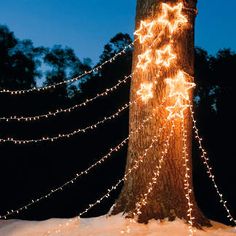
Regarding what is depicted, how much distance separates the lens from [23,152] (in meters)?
13.9

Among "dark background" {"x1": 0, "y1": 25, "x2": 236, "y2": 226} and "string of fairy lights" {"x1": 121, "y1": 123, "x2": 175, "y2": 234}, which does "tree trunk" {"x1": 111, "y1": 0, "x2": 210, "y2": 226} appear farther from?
"dark background" {"x1": 0, "y1": 25, "x2": 236, "y2": 226}

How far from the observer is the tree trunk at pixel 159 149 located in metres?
4.43

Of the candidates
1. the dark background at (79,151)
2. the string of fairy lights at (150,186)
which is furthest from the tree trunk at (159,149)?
the dark background at (79,151)

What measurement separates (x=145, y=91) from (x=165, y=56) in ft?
1.39

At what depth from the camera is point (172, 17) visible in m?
4.58

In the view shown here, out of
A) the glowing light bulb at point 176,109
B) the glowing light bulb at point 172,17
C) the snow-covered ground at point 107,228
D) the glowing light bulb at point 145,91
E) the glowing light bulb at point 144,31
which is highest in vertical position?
the glowing light bulb at point 172,17

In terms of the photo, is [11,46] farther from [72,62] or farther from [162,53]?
[162,53]

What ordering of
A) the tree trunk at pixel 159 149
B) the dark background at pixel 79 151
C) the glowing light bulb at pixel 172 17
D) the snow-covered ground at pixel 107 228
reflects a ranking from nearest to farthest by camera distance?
1. the snow-covered ground at pixel 107 228
2. the tree trunk at pixel 159 149
3. the glowing light bulb at pixel 172 17
4. the dark background at pixel 79 151

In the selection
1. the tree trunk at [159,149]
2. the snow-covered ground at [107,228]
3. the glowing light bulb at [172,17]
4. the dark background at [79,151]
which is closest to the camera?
the snow-covered ground at [107,228]

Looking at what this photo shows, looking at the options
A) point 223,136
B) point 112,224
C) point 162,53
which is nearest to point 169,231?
point 112,224

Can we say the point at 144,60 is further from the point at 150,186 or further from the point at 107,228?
the point at 107,228

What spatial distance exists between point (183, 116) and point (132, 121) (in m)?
0.56

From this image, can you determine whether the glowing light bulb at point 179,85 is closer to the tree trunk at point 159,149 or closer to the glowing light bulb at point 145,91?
the tree trunk at point 159,149

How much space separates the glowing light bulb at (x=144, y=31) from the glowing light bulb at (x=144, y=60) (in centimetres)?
15
